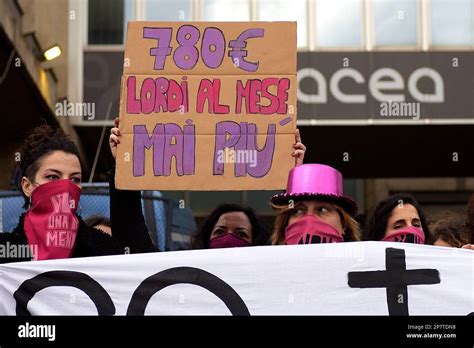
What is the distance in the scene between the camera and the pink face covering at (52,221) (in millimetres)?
3684

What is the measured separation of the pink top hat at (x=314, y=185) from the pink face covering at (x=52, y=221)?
815mm

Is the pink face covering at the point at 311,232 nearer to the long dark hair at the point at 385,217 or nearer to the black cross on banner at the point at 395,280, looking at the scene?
the black cross on banner at the point at 395,280

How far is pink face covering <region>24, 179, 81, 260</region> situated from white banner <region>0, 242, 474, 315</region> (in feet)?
0.71

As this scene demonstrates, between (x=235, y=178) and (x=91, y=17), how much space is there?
11.5 m

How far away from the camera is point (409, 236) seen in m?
4.25

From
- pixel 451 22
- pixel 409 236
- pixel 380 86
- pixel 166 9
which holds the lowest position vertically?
pixel 409 236

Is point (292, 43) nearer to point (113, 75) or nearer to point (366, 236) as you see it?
point (366, 236)

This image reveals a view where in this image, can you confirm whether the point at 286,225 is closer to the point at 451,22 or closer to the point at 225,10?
the point at 225,10

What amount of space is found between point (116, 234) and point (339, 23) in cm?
1145

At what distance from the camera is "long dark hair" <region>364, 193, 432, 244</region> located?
4441 millimetres

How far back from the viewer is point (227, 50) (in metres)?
4.06

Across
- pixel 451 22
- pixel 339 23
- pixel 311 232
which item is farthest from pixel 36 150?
pixel 451 22

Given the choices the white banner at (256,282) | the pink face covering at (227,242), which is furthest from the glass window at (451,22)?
the white banner at (256,282)
